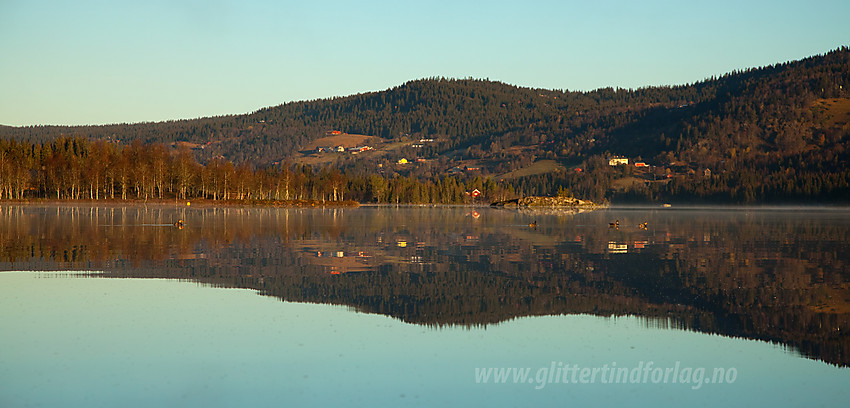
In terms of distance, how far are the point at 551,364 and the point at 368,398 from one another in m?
5.28

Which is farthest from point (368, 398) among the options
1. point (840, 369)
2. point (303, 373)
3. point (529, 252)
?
point (529, 252)

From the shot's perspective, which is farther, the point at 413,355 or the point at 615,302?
the point at 615,302

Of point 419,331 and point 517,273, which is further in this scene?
point 517,273

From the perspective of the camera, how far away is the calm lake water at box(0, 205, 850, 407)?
50.8ft

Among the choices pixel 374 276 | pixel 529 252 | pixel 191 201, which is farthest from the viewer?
pixel 191 201

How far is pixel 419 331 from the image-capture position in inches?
838

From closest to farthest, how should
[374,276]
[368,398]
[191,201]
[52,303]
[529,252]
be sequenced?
[368,398] < [52,303] < [374,276] < [529,252] < [191,201]

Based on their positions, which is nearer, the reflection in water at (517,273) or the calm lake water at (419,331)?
the calm lake water at (419,331)

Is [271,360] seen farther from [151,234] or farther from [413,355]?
[151,234]

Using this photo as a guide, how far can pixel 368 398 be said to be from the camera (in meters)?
14.9

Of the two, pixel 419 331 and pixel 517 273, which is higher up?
pixel 517 273

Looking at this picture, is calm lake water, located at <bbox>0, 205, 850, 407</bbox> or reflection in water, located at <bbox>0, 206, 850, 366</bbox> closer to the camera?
calm lake water, located at <bbox>0, 205, 850, 407</bbox>

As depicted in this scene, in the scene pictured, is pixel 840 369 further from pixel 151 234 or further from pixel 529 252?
pixel 151 234

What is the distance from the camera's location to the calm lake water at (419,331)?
15.5 meters
